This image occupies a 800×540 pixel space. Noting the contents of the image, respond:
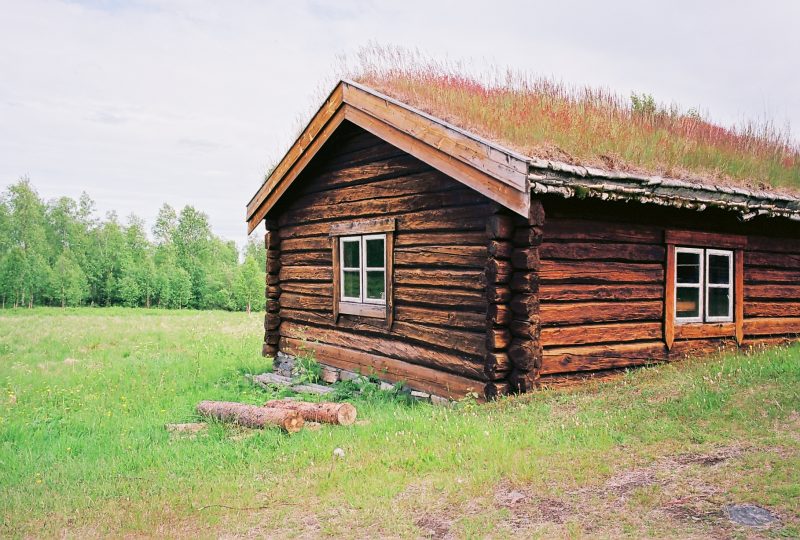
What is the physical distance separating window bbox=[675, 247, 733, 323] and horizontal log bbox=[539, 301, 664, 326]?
0.68 metres

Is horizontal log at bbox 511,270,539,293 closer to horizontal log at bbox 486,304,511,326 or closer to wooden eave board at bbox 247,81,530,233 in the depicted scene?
horizontal log at bbox 486,304,511,326

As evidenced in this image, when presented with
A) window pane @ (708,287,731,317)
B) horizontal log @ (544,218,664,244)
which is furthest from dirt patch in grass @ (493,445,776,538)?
window pane @ (708,287,731,317)

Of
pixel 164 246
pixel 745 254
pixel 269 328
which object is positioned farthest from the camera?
pixel 164 246

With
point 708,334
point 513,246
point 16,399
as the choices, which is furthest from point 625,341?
point 16,399

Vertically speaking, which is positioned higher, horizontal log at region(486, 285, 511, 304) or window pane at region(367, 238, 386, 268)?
window pane at region(367, 238, 386, 268)

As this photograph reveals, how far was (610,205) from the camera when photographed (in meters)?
8.96

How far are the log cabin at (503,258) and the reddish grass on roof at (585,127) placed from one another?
623 millimetres

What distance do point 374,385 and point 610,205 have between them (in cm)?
430

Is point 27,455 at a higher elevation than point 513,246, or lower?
lower

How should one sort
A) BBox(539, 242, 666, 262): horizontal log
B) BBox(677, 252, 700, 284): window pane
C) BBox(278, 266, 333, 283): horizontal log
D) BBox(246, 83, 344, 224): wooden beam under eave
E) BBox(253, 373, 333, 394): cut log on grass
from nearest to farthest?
1. BBox(539, 242, 666, 262): horizontal log
2. BBox(677, 252, 700, 284): window pane
3. BBox(246, 83, 344, 224): wooden beam under eave
4. BBox(253, 373, 333, 394): cut log on grass
5. BBox(278, 266, 333, 283): horizontal log

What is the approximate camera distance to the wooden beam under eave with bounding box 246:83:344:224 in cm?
1066

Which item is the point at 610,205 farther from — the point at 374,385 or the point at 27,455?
the point at 27,455

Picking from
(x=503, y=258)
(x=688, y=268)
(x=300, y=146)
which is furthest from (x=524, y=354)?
(x=300, y=146)

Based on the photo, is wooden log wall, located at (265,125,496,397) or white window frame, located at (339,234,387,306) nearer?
wooden log wall, located at (265,125,496,397)
